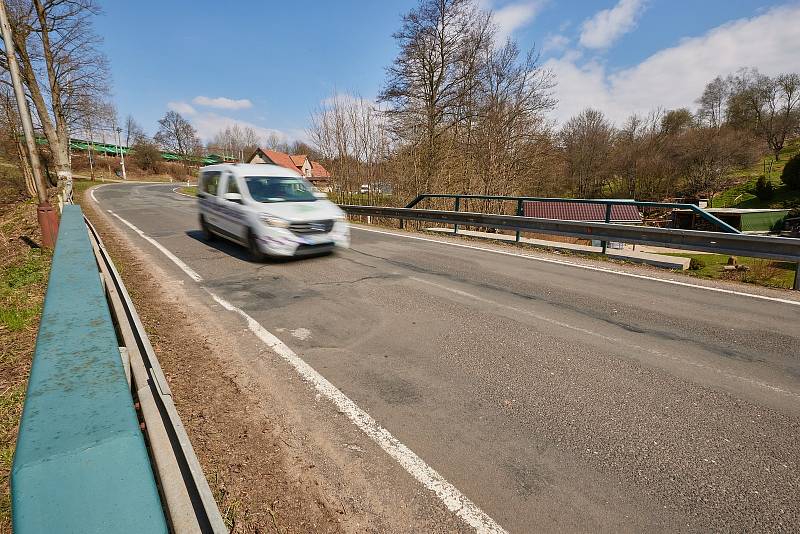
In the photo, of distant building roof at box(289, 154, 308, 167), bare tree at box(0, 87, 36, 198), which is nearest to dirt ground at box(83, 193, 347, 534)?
bare tree at box(0, 87, 36, 198)

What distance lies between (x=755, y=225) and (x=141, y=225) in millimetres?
41399

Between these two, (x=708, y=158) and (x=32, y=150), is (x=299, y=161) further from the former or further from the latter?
(x=32, y=150)

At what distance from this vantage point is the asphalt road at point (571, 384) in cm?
223

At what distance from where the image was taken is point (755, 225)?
30.7 meters

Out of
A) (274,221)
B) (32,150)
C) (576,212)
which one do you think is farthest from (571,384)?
(576,212)

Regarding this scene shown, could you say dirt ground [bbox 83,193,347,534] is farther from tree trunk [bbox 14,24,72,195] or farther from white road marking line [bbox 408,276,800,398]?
tree trunk [bbox 14,24,72,195]

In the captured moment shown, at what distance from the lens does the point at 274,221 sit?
7109 millimetres

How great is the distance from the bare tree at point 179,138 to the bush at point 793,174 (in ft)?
311

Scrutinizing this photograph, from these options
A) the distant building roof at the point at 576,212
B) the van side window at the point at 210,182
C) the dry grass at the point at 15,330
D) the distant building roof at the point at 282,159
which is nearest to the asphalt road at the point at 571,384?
the dry grass at the point at 15,330

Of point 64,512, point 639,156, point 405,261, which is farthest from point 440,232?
point 639,156

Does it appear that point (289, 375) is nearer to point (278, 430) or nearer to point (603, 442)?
point (278, 430)

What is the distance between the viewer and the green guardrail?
3.48ft

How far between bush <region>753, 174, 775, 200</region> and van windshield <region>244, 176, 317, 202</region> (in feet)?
206

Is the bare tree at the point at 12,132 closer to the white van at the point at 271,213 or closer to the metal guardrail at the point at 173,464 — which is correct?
the white van at the point at 271,213
